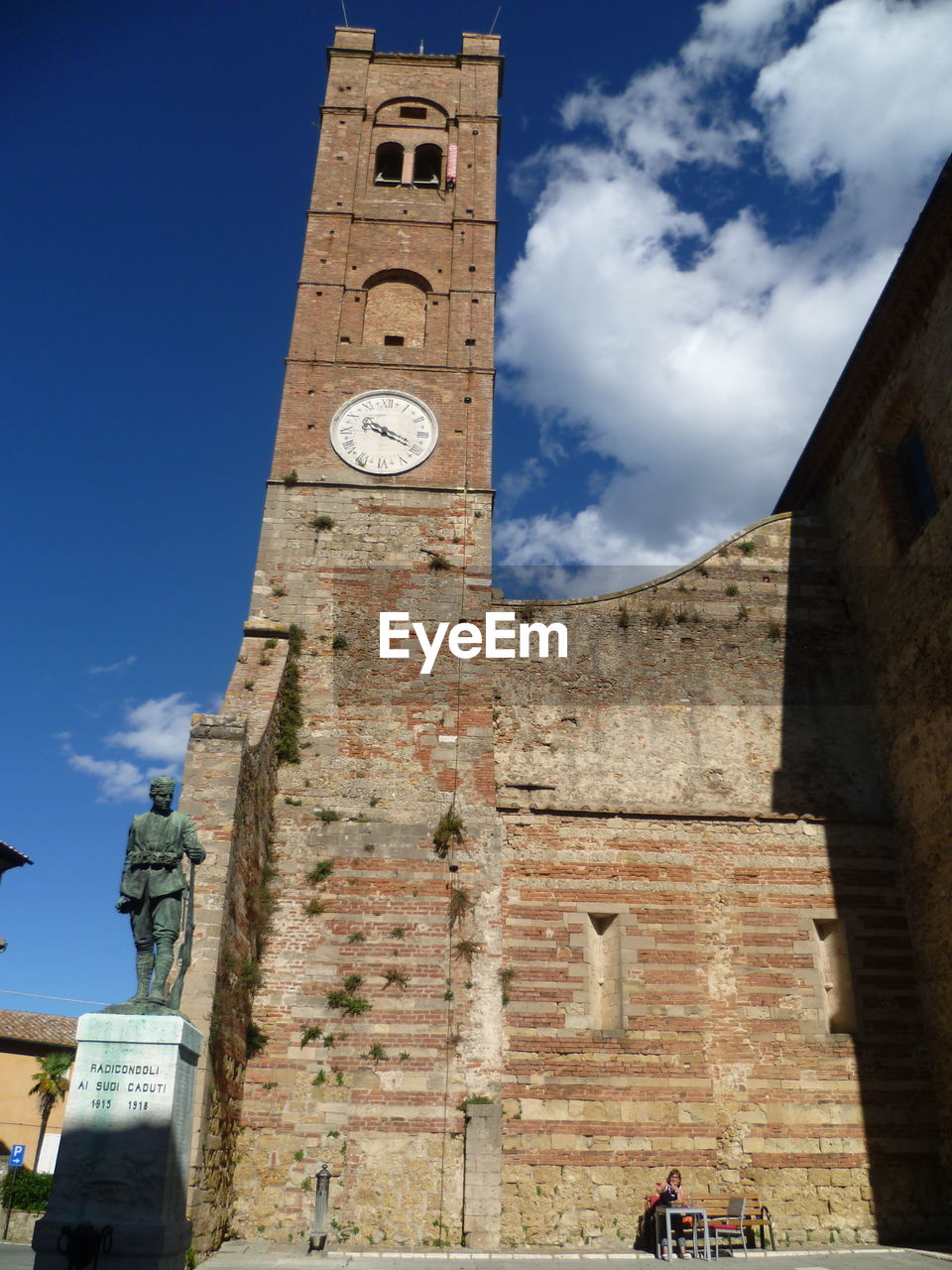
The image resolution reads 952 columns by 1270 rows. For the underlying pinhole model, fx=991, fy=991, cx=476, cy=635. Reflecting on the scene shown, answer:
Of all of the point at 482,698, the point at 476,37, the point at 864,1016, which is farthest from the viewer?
the point at 476,37

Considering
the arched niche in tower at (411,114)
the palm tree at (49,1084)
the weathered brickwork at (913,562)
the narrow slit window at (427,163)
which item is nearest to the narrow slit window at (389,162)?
the narrow slit window at (427,163)

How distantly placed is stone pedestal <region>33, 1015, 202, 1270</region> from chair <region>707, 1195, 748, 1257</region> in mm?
6102

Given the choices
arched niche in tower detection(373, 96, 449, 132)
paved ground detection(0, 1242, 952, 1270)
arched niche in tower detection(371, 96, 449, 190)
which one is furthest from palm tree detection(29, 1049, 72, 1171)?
arched niche in tower detection(373, 96, 449, 132)

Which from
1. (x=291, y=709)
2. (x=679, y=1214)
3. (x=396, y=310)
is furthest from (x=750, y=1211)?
(x=396, y=310)

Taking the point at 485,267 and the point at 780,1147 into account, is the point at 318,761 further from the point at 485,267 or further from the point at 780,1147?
the point at 485,267

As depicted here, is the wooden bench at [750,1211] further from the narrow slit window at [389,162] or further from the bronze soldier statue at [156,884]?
the narrow slit window at [389,162]

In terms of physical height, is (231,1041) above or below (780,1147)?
above

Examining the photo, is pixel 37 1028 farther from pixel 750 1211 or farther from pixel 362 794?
pixel 750 1211

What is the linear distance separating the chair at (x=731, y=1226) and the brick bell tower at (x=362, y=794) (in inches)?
95.9

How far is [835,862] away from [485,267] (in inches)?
504

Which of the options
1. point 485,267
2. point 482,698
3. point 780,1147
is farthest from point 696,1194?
point 485,267

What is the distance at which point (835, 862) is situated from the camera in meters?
13.5

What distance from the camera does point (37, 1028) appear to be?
1336 inches

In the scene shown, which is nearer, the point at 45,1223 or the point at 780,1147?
the point at 45,1223
